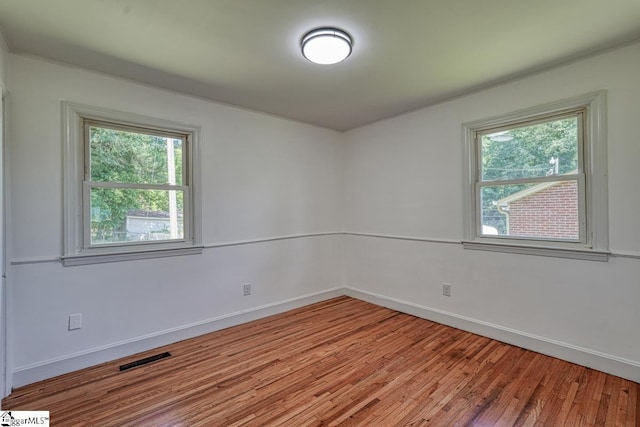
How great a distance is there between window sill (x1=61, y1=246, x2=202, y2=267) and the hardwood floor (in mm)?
848

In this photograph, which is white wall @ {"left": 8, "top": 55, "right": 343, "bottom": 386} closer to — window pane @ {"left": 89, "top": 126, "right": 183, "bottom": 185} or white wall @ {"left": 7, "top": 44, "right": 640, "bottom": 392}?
white wall @ {"left": 7, "top": 44, "right": 640, "bottom": 392}

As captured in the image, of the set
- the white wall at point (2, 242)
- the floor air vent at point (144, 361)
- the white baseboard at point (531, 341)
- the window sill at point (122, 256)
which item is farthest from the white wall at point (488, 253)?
the white wall at point (2, 242)

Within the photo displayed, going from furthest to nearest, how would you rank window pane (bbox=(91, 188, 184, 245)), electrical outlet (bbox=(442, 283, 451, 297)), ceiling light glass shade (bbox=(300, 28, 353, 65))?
electrical outlet (bbox=(442, 283, 451, 297)), window pane (bbox=(91, 188, 184, 245)), ceiling light glass shade (bbox=(300, 28, 353, 65))

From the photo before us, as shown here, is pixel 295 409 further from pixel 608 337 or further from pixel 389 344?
pixel 608 337

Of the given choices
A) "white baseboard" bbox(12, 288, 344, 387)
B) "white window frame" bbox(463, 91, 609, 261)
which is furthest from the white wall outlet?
"white window frame" bbox(463, 91, 609, 261)

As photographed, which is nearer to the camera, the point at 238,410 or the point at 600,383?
the point at 238,410

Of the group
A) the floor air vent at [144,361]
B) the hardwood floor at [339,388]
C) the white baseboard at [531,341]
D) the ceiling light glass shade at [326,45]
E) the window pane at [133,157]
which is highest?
the ceiling light glass shade at [326,45]

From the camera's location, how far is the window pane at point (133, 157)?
2.54 meters

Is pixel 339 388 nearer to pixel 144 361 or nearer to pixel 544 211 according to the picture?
pixel 144 361

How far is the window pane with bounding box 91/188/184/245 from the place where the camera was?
2.54m

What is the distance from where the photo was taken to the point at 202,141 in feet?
10.0

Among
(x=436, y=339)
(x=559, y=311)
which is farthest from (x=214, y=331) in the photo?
(x=559, y=311)

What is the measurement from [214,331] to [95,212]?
158 cm

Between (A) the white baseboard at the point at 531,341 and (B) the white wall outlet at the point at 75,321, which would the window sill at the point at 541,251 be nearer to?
(A) the white baseboard at the point at 531,341
